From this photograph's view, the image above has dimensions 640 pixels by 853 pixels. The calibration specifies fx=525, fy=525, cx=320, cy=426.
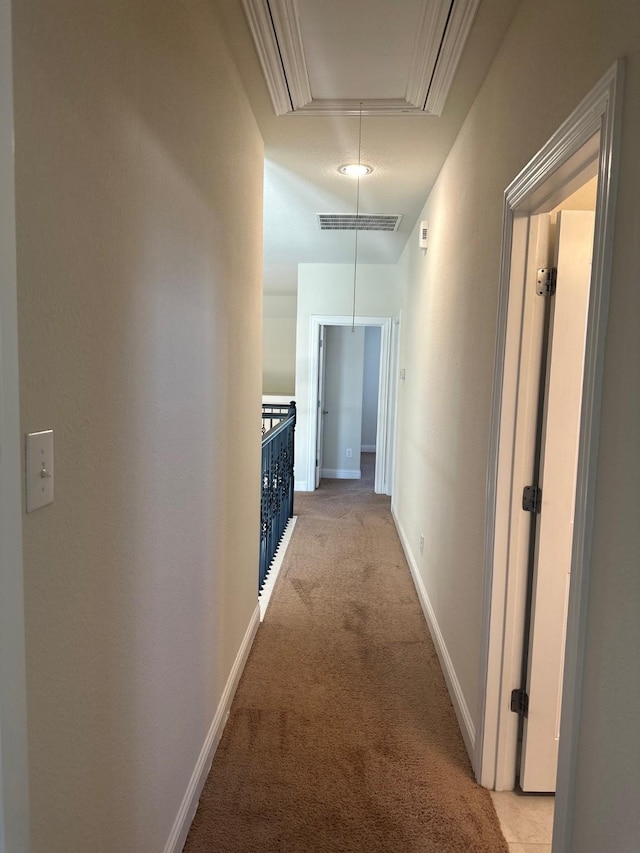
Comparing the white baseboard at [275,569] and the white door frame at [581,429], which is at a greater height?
the white door frame at [581,429]

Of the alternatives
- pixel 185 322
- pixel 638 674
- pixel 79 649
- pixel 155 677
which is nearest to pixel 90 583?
pixel 79 649

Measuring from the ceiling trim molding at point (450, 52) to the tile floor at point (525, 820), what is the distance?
2563mm

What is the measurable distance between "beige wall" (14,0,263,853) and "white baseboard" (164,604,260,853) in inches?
3.0

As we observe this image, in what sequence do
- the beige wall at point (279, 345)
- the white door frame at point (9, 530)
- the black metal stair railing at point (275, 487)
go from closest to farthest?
the white door frame at point (9, 530), the black metal stair railing at point (275, 487), the beige wall at point (279, 345)

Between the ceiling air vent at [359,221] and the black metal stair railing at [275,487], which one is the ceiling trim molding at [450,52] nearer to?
the ceiling air vent at [359,221]

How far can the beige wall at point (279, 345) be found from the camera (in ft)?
25.5

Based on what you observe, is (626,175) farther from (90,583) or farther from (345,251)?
(345,251)

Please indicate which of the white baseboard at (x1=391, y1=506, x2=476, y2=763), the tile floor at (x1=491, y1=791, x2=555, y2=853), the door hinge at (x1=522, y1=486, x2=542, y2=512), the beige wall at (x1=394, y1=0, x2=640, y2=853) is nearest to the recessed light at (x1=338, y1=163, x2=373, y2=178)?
the beige wall at (x1=394, y1=0, x2=640, y2=853)

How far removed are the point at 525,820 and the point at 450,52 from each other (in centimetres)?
Result: 261

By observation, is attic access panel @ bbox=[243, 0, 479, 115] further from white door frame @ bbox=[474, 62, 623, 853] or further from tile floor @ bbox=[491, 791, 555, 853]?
tile floor @ bbox=[491, 791, 555, 853]

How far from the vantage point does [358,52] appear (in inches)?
75.2

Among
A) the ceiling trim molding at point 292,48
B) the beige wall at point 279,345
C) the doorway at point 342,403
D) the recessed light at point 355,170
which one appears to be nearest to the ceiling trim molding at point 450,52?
the ceiling trim molding at point 292,48

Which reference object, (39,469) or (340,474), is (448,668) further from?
(340,474)

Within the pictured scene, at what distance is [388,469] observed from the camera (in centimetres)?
601
